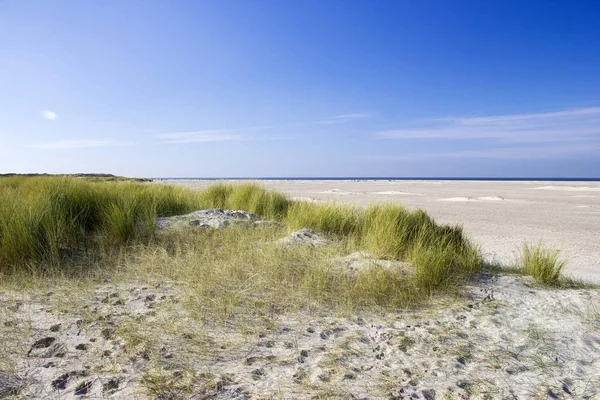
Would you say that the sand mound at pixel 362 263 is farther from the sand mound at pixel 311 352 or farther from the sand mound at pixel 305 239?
the sand mound at pixel 311 352

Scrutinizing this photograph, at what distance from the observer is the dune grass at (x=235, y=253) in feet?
10.4

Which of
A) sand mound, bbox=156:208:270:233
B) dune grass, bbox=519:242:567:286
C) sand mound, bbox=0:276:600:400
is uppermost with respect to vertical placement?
sand mound, bbox=156:208:270:233

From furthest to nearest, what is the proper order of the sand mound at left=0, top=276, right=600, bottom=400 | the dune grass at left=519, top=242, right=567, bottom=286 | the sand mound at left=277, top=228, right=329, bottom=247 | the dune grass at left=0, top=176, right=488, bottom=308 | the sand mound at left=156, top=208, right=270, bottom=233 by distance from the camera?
the sand mound at left=156, top=208, right=270, bottom=233 < the sand mound at left=277, top=228, right=329, bottom=247 < the dune grass at left=519, top=242, right=567, bottom=286 < the dune grass at left=0, top=176, right=488, bottom=308 < the sand mound at left=0, top=276, right=600, bottom=400

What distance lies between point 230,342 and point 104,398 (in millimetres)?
760

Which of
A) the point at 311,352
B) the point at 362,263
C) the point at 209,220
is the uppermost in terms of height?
the point at 209,220

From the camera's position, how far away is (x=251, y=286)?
3.16 meters

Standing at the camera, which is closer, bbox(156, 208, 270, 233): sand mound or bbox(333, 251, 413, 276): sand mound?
bbox(333, 251, 413, 276): sand mound

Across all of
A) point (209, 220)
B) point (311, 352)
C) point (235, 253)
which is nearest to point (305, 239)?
point (235, 253)

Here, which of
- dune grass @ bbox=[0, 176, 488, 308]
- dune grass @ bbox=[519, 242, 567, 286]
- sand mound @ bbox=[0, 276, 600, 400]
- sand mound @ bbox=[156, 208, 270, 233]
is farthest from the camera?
sand mound @ bbox=[156, 208, 270, 233]

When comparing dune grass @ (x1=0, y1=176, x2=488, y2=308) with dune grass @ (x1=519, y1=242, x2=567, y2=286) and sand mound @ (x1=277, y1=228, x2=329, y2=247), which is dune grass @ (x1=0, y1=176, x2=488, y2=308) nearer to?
sand mound @ (x1=277, y1=228, x2=329, y2=247)

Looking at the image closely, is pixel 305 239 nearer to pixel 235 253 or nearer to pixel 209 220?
pixel 235 253

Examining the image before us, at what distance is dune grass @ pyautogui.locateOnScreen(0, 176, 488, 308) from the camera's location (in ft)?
10.4

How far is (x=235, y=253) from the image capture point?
411 cm

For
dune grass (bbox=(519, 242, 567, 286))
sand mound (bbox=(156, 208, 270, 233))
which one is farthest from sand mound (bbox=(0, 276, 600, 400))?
sand mound (bbox=(156, 208, 270, 233))
